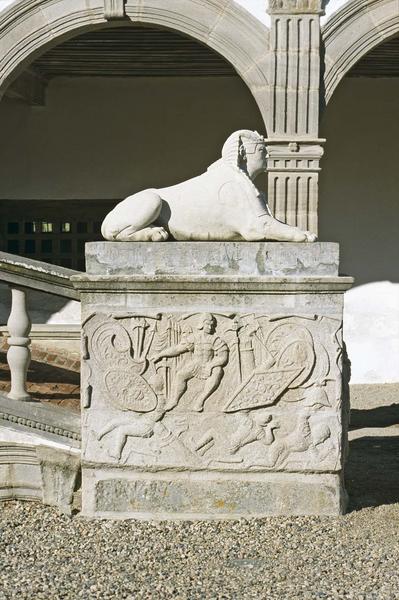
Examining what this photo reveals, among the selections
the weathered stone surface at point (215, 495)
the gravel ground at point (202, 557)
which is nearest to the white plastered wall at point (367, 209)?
the gravel ground at point (202, 557)

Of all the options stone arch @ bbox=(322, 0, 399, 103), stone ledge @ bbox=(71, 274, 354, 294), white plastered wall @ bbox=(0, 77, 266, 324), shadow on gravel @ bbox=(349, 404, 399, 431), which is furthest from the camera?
white plastered wall @ bbox=(0, 77, 266, 324)

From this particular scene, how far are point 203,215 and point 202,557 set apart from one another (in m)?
1.51

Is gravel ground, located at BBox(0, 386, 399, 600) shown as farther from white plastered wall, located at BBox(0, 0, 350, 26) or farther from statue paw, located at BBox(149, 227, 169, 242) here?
white plastered wall, located at BBox(0, 0, 350, 26)

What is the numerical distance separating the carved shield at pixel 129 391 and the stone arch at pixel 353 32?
14.0ft

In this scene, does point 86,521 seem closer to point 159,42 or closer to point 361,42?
point 361,42

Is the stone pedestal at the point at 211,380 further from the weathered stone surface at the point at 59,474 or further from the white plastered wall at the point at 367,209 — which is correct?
the white plastered wall at the point at 367,209

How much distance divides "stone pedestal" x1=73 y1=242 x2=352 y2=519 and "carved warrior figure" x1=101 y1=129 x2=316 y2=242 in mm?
97

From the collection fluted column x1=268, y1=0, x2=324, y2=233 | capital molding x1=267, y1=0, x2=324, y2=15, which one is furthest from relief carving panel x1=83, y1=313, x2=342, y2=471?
capital molding x1=267, y1=0, x2=324, y2=15

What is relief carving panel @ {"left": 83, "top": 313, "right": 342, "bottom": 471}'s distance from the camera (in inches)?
183

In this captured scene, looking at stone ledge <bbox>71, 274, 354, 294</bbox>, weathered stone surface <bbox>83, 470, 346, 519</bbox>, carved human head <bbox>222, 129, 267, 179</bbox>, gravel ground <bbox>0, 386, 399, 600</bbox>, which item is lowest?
gravel ground <bbox>0, 386, 399, 600</bbox>

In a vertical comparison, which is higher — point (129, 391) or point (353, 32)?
point (353, 32)

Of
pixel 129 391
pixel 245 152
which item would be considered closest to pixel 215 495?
pixel 129 391

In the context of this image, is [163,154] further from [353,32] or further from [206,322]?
[206,322]

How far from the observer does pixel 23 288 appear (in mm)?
4887
